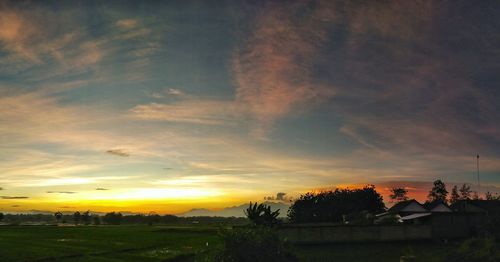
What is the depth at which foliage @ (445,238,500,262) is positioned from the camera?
2646 centimetres

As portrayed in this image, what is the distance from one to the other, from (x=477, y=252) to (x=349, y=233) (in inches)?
885

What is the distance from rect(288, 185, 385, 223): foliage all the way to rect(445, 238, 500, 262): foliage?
83.1 meters

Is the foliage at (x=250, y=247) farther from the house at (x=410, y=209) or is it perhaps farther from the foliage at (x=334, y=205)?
the foliage at (x=334, y=205)

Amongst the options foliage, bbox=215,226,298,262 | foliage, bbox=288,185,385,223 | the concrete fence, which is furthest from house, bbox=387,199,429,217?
foliage, bbox=215,226,298,262

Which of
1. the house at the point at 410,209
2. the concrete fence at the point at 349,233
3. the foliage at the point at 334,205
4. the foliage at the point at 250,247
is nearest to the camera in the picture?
the foliage at the point at 250,247

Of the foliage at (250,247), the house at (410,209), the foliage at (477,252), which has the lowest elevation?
Result: the foliage at (477,252)

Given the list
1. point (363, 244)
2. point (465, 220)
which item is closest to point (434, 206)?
point (465, 220)

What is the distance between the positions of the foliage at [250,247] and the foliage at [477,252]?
12245 millimetres

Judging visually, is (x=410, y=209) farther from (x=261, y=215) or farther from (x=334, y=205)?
(x=261, y=215)

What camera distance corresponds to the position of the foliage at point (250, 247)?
66.5 feet

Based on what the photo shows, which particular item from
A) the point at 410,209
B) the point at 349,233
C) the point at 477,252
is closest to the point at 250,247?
the point at 477,252

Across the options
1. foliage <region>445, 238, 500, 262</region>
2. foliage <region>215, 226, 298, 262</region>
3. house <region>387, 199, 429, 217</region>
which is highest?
house <region>387, 199, 429, 217</region>

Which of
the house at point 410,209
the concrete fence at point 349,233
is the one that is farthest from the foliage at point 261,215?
the house at point 410,209

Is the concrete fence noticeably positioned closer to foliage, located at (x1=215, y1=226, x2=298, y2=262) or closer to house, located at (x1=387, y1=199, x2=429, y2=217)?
foliage, located at (x1=215, y1=226, x2=298, y2=262)
